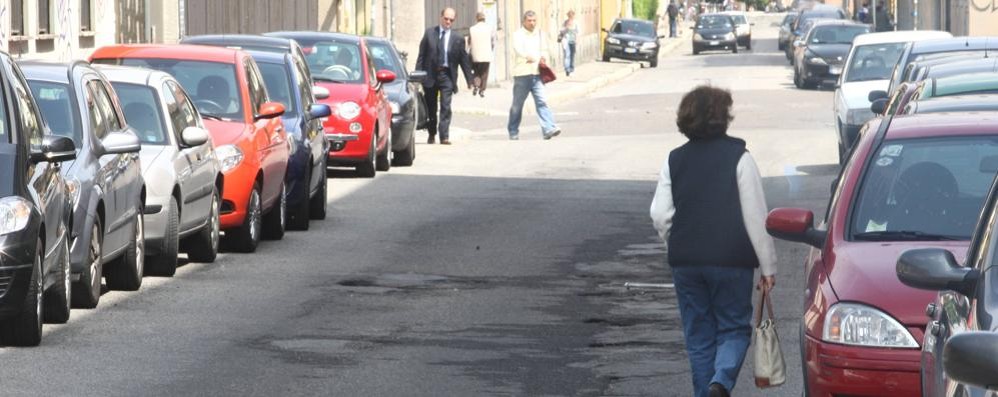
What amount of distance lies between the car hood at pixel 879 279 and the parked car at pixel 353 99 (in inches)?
570

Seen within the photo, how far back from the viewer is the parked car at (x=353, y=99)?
2253cm

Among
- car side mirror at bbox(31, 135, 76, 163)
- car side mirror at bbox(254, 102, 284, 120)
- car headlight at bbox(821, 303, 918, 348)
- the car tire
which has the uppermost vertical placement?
car side mirror at bbox(31, 135, 76, 163)

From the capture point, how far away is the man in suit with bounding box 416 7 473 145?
94.0 ft

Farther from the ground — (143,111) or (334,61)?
(334,61)

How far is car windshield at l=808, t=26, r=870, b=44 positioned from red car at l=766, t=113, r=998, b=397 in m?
38.5

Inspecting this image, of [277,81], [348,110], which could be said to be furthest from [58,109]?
[348,110]

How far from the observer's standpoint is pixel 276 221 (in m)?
16.2

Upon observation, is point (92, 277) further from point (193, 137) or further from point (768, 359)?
point (768, 359)

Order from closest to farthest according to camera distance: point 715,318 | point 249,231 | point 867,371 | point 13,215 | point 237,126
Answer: point 867,371 → point 715,318 → point 13,215 → point 249,231 → point 237,126

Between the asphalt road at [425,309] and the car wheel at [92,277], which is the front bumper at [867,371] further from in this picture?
the car wheel at [92,277]

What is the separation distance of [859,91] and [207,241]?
36.4 feet

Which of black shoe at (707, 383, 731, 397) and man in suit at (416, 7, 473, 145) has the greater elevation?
man in suit at (416, 7, 473, 145)

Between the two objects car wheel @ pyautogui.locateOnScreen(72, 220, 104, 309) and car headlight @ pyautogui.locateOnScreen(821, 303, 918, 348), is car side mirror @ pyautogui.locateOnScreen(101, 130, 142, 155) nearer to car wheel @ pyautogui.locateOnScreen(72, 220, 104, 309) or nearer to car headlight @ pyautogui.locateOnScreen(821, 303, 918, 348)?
car wheel @ pyautogui.locateOnScreen(72, 220, 104, 309)

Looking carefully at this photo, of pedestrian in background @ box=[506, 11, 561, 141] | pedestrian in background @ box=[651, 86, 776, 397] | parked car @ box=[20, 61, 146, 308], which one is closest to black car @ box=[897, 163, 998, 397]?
pedestrian in background @ box=[651, 86, 776, 397]
